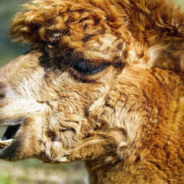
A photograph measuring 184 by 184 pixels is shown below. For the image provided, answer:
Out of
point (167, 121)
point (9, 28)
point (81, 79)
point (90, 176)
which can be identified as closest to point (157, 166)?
point (167, 121)

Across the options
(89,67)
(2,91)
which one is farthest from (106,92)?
(2,91)

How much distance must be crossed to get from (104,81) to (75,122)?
1.16ft

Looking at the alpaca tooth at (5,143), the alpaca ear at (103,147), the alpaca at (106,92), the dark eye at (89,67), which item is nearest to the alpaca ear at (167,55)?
the alpaca at (106,92)

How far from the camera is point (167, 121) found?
89.1 inches

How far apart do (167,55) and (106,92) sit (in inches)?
19.8

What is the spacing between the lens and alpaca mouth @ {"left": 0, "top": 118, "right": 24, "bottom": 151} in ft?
7.78

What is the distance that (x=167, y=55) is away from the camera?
2.34 meters

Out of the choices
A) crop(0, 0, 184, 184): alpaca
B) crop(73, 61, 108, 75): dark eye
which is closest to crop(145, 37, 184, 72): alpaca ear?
crop(0, 0, 184, 184): alpaca

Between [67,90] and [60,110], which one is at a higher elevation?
[67,90]

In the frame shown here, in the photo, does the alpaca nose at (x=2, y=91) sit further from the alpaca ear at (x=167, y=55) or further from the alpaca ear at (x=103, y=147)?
the alpaca ear at (x=167, y=55)

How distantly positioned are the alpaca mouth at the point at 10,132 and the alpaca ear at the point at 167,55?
3.36ft

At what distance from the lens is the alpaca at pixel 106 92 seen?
228 cm

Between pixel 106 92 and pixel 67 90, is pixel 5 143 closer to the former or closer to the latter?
pixel 67 90

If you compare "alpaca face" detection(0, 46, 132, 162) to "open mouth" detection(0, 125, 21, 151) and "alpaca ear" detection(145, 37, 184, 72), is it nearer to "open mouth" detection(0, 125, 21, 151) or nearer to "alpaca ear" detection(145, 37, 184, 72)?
"open mouth" detection(0, 125, 21, 151)
